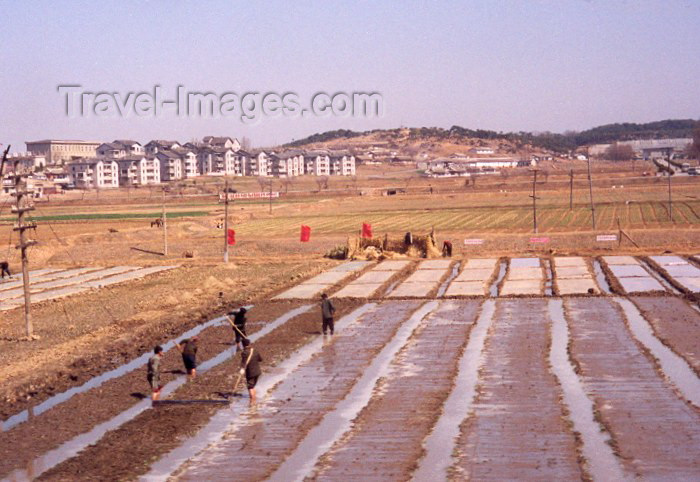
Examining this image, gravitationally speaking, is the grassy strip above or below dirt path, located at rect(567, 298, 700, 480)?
above

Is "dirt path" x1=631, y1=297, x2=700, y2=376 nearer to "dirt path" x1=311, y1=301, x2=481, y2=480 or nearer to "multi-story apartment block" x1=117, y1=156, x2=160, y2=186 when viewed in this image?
"dirt path" x1=311, y1=301, x2=481, y2=480

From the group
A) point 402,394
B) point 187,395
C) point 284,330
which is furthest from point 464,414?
point 284,330

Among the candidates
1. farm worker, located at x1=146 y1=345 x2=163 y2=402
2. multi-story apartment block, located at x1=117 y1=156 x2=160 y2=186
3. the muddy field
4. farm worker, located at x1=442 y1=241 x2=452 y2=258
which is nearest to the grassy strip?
farm worker, located at x1=442 y1=241 x2=452 y2=258

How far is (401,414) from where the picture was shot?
1870 cm

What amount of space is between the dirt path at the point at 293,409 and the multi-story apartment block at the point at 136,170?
495 ft

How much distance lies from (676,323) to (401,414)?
14.2 meters

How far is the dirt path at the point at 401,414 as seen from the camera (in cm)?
1517

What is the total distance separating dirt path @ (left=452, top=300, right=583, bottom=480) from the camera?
581 inches

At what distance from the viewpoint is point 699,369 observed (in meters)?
22.3

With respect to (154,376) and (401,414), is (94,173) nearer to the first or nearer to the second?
(154,376)

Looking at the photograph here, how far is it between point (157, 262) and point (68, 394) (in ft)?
112

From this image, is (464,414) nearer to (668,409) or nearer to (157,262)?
(668,409)

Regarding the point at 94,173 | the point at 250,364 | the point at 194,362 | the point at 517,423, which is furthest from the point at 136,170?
the point at 517,423

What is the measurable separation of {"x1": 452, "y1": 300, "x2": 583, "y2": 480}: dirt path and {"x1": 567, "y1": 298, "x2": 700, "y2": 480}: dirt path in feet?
2.88
